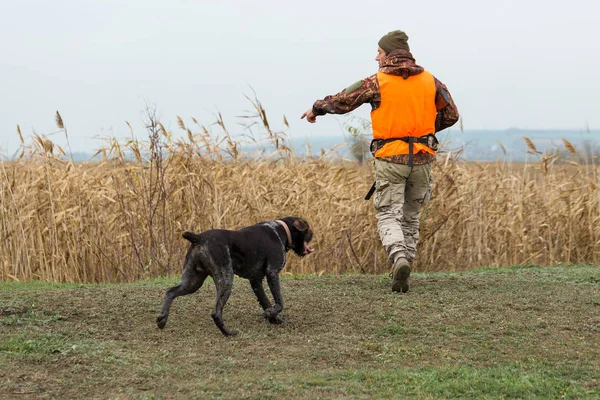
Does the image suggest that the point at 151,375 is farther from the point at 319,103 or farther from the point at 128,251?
the point at 128,251

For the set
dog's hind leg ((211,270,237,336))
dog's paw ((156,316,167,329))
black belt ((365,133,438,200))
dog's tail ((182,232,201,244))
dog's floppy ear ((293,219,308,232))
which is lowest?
dog's paw ((156,316,167,329))

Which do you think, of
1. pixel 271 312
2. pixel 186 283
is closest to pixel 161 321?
pixel 186 283

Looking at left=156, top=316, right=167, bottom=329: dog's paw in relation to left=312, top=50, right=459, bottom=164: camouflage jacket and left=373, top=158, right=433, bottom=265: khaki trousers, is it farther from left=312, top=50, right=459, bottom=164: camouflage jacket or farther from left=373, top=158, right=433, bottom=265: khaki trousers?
left=312, top=50, right=459, bottom=164: camouflage jacket

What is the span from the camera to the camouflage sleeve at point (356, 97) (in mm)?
7602

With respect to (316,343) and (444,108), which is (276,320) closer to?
(316,343)

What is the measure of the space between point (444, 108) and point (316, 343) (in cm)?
330

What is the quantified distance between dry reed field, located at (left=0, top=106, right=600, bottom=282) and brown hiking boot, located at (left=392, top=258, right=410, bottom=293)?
2.46 metres

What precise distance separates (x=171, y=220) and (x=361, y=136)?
2.80m

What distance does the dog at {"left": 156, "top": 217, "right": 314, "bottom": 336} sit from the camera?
226 inches

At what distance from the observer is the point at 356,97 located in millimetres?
7602

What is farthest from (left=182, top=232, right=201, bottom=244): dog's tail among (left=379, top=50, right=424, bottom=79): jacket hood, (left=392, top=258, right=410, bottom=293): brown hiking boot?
(left=379, top=50, right=424, bottom=79): jacket hood

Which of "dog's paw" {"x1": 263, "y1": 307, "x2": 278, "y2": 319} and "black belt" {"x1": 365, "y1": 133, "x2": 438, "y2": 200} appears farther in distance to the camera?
"black belt" {"x1": 365, "y1": 133, "x2": 438, "y2": 200}

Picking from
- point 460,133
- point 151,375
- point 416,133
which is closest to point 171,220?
point 416,133

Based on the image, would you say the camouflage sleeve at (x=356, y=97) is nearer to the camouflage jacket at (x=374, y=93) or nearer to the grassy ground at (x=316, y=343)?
the camouflage jacket at (x=374, y=93)
